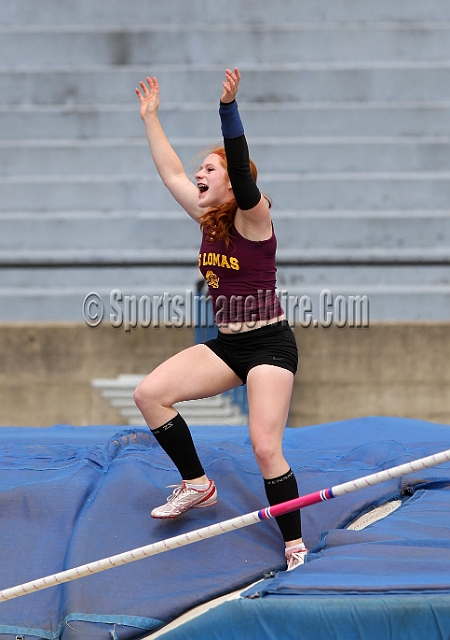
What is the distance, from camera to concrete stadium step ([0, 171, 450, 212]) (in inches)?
338

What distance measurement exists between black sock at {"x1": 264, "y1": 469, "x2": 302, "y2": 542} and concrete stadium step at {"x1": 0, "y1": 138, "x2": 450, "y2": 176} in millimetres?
6108

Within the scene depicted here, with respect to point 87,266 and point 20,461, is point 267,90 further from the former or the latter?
point 20,461

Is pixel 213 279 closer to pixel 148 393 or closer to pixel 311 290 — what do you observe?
pixel 148 393

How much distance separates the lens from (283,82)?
9.06 metres

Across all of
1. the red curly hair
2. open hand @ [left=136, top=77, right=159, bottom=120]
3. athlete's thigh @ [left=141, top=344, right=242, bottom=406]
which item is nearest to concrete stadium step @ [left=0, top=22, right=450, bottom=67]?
open hand @ [left=136, top=77, right=159, bottom=120]

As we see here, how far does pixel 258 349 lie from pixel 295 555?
723 millimetres

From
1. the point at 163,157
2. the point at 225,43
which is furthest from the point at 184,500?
the point at 225,43

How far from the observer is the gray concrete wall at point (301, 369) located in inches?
274

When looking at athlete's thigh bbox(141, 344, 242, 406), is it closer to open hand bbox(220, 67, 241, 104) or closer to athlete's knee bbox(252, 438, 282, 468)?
athlete's knee bbox(252, 438, 282, 468)

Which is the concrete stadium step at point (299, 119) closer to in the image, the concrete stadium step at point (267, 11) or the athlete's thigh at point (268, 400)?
the concrete stadium step at point (267, 11)

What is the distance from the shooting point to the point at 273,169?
8.79 metres

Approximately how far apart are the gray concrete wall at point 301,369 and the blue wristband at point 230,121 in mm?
4173

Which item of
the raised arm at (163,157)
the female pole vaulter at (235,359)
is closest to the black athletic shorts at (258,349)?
the female pole vaulter at (235,359)

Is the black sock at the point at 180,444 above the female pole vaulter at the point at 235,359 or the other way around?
the other way around
